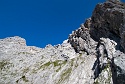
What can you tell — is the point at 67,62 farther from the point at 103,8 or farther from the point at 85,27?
the point at 103,8

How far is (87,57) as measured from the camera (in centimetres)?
12200

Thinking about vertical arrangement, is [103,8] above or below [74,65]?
above

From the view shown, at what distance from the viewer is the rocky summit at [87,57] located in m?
87.1

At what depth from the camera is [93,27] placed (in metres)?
134

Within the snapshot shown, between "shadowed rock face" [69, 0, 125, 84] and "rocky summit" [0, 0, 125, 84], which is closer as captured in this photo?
"shadowed rock face" [69, 0, 125, 84]

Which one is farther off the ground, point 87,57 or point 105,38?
point 105,38

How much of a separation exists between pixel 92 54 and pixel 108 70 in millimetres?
41748

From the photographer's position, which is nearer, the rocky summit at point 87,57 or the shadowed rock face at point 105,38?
the shadowed rock face at point 105,38

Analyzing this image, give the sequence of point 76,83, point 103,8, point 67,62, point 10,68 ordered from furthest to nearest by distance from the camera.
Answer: point 10,68 < point 67,62 < point 103,8 < point 76,83

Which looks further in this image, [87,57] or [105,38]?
[87,57]

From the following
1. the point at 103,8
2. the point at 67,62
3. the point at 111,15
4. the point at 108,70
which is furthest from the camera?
the point at 67,62

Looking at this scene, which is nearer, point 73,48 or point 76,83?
point 76,83

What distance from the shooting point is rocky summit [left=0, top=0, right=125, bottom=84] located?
87062mm

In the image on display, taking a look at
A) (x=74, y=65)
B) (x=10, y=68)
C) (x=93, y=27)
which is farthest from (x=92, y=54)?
(x=10, y=68)
